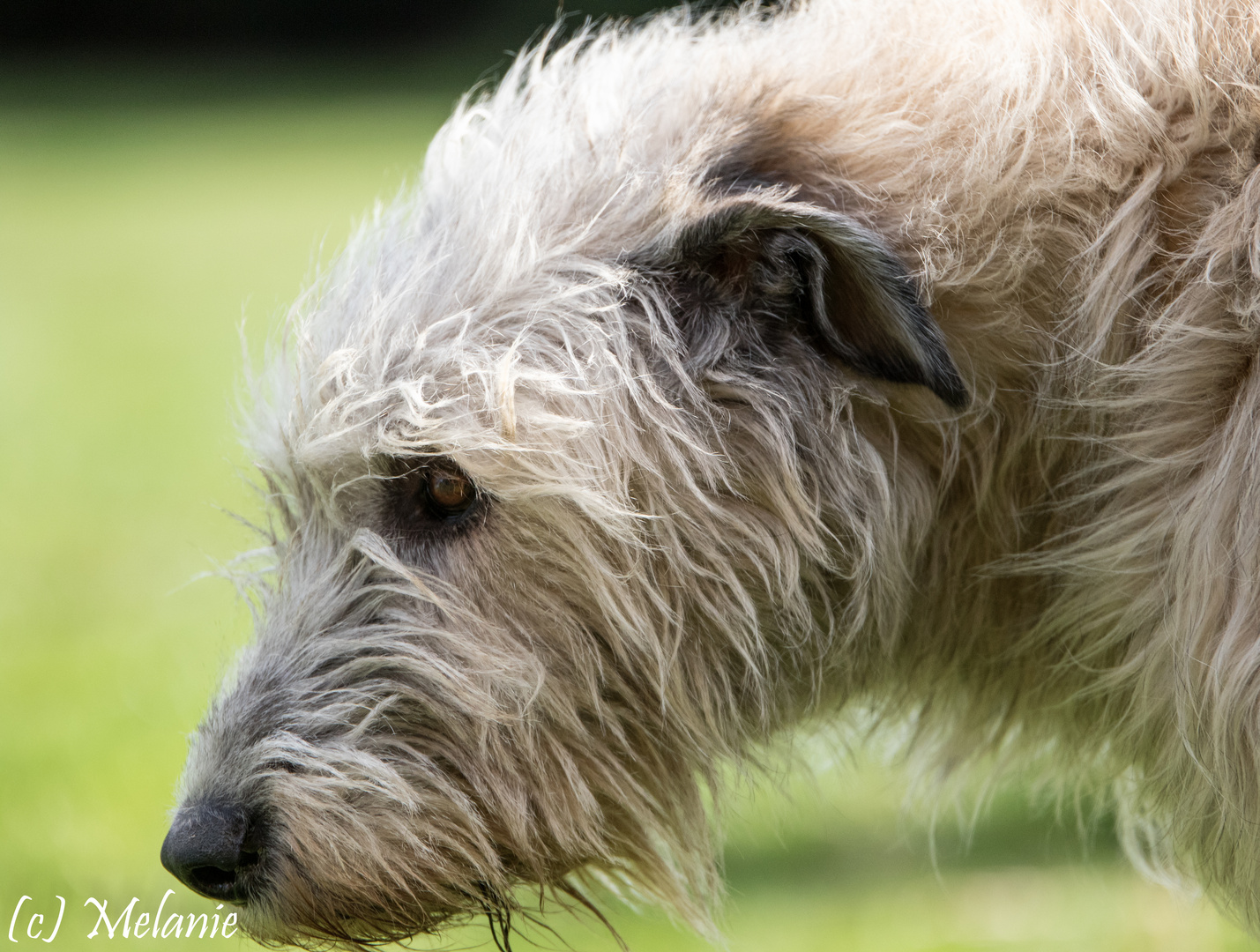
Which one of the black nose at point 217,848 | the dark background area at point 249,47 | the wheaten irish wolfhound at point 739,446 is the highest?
the dark background area at point 249,47

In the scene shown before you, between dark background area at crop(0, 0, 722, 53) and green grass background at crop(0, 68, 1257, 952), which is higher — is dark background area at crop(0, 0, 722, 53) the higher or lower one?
the higher one

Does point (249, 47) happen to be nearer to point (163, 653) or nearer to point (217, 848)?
point (163, 653)

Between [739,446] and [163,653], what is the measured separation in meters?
5.05

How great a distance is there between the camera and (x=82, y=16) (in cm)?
2845

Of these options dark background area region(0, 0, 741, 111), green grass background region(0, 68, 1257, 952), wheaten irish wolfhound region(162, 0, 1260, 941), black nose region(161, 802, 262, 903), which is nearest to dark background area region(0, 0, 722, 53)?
dark background area region(0, 0, 741, 111)

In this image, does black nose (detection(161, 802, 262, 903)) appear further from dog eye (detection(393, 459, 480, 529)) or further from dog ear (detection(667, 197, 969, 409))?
dog ear (detection(667, 197, 969, 409))

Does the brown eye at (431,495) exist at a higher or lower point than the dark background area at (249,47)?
lower

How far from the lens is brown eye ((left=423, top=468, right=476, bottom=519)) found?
2641mm

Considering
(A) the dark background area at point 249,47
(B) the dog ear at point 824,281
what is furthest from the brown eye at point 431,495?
(A) the dark background area at point 249,47

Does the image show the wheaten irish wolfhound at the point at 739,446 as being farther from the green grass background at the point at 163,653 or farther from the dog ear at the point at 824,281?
the green grass background at the point at 163,653

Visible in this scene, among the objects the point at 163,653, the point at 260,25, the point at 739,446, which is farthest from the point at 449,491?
the point at 260,25

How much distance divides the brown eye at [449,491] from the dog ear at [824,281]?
0.61 metres

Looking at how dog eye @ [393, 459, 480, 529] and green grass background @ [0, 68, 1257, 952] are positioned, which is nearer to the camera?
dog eye @ [393, 459, 480, 529]

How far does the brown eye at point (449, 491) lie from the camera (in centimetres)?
264
